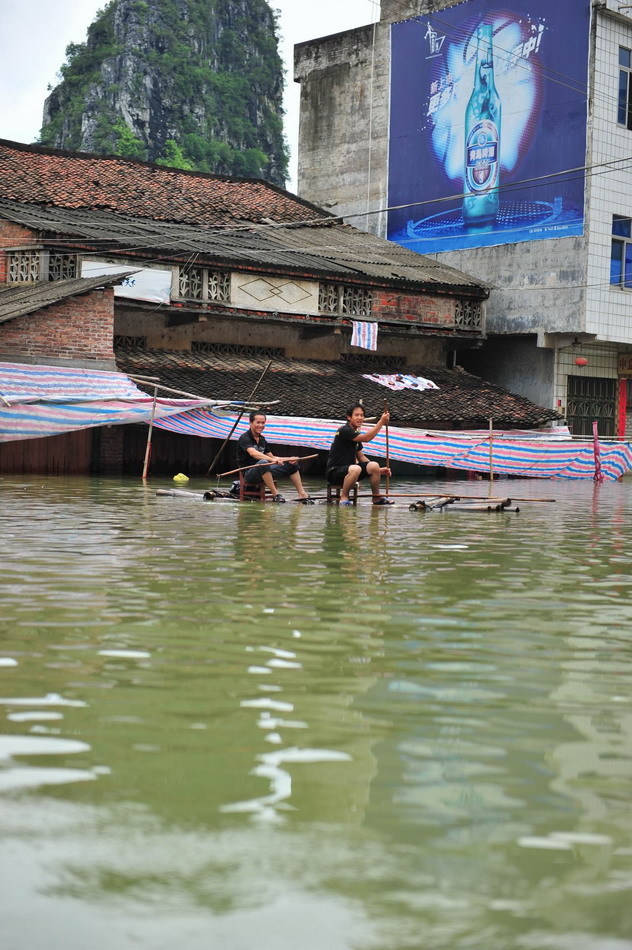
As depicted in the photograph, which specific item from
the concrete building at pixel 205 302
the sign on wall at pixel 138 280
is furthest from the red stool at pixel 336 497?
the sign on wall at pixel 138 280

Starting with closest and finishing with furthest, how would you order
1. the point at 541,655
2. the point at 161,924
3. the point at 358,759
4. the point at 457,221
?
the point at 161,924, the point at 358,759, the point at 541,655, the point at 457,221

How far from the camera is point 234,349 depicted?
28094 mm

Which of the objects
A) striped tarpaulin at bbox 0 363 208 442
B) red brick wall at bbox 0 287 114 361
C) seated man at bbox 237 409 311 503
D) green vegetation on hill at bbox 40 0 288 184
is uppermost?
green vegetation on hill at bbox 40 0 288 184


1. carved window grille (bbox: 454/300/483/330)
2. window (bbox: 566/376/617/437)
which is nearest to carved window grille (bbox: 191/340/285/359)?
carved window grille (bbox: 454/300/483/330)

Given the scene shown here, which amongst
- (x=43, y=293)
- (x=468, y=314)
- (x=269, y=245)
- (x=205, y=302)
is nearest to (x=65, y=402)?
(x=43, y=293)

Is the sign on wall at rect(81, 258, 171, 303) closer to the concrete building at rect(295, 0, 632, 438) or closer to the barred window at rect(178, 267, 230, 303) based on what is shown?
the barred window at rect(178, 267, 230, 303)

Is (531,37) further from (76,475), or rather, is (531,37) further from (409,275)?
(76,475)

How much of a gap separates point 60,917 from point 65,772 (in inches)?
40.5

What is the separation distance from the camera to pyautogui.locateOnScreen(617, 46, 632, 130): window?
101ft

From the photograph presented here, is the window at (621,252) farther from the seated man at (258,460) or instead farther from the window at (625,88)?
the seated man at (258,460)

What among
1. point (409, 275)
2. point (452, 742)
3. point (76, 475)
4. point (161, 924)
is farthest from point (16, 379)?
point (161, 924)

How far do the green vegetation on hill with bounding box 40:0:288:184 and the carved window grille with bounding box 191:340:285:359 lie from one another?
40.1 metres

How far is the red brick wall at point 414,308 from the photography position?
29.8 m

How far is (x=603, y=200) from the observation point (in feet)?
99.4
